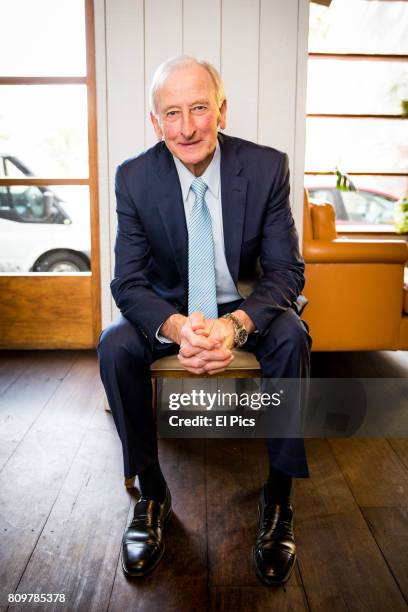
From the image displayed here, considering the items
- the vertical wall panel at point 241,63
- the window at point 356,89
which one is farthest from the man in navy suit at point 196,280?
the window at point 356,89

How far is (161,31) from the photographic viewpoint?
7.26 ft

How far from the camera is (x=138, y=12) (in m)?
2.20

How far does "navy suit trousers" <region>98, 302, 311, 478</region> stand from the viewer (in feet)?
5.04

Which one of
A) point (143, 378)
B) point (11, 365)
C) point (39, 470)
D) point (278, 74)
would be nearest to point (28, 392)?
point (11, 365)

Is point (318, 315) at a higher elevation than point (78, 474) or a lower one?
higher

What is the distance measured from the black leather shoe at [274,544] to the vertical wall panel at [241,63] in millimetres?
1450

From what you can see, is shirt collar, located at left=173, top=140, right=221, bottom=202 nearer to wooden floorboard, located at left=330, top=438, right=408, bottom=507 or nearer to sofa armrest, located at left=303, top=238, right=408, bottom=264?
wooden floorboard, located at left=330, top=438, right=408, bottom=507

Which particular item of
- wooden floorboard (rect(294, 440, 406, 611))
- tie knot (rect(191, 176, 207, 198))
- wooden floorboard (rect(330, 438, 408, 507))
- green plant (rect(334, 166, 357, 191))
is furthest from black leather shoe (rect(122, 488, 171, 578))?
green plant (rect(334, 166, 357, 191))

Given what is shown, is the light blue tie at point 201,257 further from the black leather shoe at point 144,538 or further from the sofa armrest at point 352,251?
the sofa armrest at point 352,251

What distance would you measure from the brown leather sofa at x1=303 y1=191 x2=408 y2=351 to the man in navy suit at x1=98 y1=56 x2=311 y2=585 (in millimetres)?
1177

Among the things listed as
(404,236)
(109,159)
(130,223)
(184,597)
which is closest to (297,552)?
(184,597)

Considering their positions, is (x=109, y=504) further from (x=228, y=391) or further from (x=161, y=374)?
(x=228, y=391)

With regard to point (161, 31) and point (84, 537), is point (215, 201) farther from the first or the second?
point (84, 537)

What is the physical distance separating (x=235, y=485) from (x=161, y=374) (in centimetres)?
48
